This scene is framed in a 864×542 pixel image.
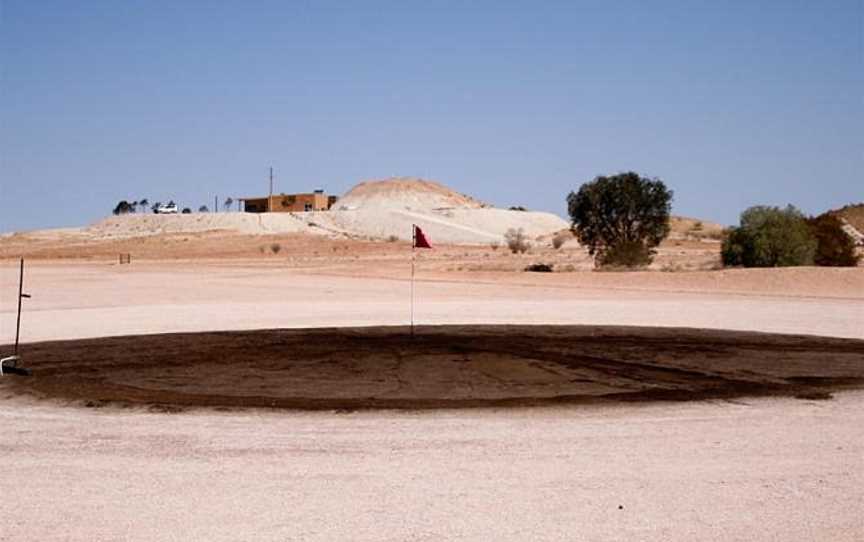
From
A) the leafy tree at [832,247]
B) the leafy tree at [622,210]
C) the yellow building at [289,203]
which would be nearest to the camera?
the leafy tree at [832,247]

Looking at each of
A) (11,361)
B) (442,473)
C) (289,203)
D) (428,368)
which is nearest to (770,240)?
(428,368)

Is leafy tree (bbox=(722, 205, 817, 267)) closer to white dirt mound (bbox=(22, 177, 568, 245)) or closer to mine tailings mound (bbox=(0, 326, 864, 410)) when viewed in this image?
mine tailings mound (bbox=(0, 326, 864, 410))

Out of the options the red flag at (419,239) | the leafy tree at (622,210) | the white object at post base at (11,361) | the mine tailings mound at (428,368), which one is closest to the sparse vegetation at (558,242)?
the leafy tree at (622,210)

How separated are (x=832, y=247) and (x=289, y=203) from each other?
112065mm

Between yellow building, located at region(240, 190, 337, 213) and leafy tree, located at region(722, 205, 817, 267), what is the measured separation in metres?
107

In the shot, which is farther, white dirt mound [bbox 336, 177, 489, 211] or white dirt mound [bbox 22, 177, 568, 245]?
white dirt mound [bbox 336, 177, 489, 211]

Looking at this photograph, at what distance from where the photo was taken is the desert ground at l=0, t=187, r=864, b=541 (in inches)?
322

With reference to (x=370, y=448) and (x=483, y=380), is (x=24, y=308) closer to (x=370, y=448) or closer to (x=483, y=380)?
(x=483, y=380)

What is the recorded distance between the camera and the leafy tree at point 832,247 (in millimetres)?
53800

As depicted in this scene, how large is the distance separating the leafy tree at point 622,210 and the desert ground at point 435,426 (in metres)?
31.2

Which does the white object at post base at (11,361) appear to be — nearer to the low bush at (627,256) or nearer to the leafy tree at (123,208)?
the low bush at (627,256)

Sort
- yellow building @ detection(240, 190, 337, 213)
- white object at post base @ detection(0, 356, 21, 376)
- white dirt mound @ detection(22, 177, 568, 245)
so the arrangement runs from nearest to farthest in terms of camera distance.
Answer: white object at post base @ detection(0, 356, 21, 376), white dirt mound @ detection(22, 177, 568, 245), yellow building @ detection(240, 190, 337, 213)

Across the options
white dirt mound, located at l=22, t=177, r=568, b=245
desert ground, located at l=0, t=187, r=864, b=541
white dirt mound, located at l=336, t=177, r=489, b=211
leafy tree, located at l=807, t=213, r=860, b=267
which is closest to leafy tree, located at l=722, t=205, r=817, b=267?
leafy tree, located at l=807, t=213, r=860, b=267

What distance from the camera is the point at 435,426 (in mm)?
12094
